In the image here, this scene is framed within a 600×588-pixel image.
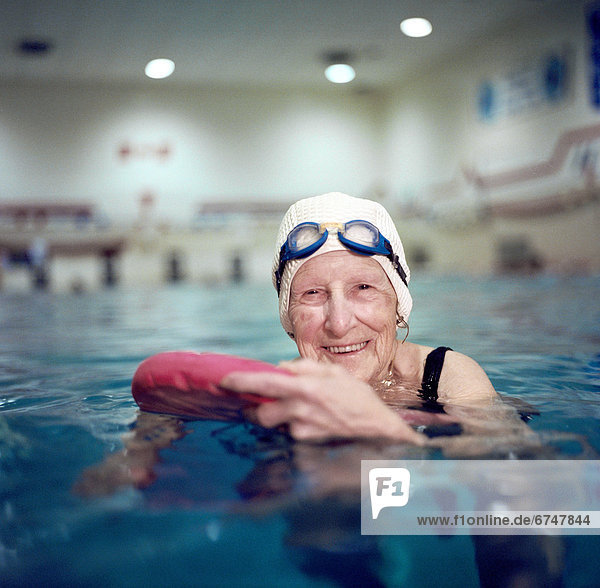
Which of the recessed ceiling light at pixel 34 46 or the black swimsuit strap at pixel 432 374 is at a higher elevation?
the recessed ceiling light at pixel 34 46

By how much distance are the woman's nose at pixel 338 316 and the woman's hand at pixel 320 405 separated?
44 centimetres

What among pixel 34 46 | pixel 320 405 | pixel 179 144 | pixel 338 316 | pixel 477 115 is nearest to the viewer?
pixel 320 405

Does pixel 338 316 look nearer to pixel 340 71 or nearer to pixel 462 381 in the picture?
pixel 462 381

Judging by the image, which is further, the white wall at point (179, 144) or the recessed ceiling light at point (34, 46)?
the white wall at point (179, 144)

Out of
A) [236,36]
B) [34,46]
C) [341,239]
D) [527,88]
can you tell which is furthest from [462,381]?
[34,46]

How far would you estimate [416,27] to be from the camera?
1126 centimetres

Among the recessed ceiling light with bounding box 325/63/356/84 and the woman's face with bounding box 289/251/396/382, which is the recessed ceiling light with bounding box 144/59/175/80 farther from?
the woman's face with bounding box 289/251/396/382

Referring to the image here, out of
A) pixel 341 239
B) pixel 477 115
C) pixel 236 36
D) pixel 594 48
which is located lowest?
pixel 341 239

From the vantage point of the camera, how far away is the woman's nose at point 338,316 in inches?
71.0

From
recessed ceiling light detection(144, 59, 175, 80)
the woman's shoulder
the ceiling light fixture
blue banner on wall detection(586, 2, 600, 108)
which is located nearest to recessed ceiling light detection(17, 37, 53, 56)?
recessed ceiling light detection(144, 59, 175, 80)

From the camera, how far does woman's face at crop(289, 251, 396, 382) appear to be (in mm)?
1873

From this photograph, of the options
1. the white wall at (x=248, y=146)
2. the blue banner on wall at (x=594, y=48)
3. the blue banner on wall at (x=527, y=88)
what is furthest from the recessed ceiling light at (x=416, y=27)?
the blue banner on wall at (x=594, y=48)

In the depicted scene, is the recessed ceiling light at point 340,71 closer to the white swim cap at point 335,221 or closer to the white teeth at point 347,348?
the white swim cap at point 335,221

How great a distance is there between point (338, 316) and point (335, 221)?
343 millimetres
